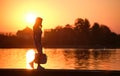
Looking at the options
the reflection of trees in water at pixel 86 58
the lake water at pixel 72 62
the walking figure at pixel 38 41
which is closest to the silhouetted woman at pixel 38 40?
the walking figure at pixel 38 41

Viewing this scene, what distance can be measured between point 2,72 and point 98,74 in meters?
3.67

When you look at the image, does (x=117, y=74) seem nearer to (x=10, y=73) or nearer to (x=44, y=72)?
(x=44, y=72)

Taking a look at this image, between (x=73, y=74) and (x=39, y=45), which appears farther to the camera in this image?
(x=39, y=45)

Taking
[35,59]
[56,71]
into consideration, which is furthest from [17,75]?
[35,59]

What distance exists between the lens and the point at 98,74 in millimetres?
15461

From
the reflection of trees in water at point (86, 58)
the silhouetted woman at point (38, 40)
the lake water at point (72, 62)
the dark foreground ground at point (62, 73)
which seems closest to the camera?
the dark foreground ground at point (62, 73)

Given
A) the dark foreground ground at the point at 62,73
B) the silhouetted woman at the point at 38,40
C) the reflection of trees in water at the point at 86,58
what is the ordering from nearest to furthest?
the dark foreground ground at the point at 62,73 → the silhouetted woman at the point at 38,40 → the reflection of trees in water at the point at 86,58

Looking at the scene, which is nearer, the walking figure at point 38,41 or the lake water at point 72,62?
the walking figure at point 38,41

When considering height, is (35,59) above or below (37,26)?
below

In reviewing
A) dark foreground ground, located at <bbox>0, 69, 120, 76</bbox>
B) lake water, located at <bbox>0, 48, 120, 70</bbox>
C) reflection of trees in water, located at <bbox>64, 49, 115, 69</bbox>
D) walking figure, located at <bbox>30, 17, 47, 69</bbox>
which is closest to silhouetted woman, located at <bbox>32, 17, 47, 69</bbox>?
walking figure, located at <bbox>30, 17, 47, 69</bbox>

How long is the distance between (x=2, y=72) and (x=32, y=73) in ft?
4.02

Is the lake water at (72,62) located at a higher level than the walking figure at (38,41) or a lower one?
lower

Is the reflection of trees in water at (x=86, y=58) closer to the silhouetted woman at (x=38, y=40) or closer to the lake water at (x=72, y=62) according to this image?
the lake water at (x=72, y=62)

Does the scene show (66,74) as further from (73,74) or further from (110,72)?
(110,72)
